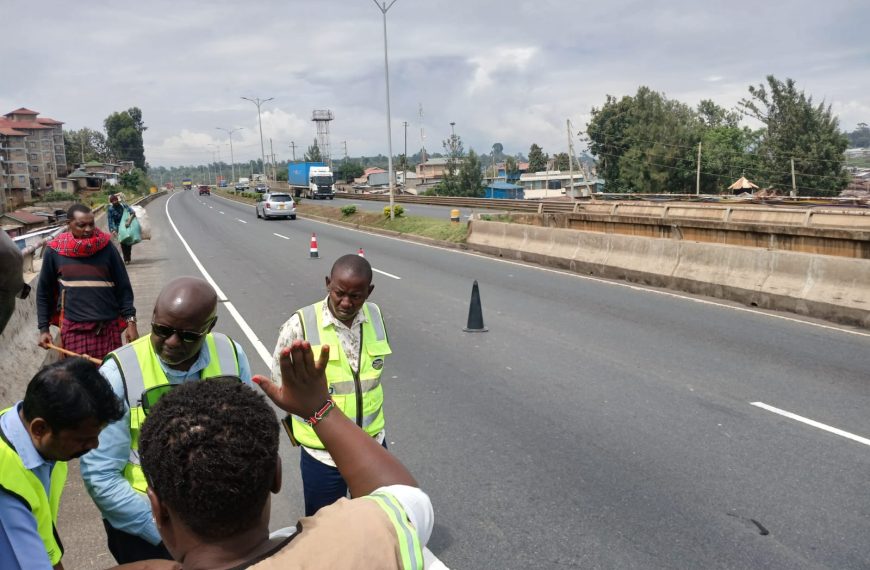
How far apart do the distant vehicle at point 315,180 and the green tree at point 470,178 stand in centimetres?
3065

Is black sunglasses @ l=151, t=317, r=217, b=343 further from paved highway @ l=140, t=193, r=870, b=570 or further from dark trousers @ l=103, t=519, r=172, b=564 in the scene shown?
paved highway @ l=140, t=193, r=870, b=570

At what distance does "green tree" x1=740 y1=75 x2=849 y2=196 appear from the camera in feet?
171

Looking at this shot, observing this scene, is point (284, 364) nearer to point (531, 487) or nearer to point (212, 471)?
point (212, 471)

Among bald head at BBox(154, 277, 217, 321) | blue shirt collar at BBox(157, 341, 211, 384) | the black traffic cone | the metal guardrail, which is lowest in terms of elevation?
the black traffic cone

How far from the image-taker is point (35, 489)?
6.97 ft

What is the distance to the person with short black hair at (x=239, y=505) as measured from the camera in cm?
152

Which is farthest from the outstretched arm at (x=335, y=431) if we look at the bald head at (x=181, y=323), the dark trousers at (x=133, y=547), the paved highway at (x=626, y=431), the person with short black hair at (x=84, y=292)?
the person with short black hair at (x=84, y=292)

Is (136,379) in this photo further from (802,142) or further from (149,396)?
(802,142)

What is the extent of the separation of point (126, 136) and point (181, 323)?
164355mm

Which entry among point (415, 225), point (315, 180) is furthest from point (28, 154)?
point (415, 225)

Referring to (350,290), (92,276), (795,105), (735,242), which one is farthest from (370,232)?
(795,105)

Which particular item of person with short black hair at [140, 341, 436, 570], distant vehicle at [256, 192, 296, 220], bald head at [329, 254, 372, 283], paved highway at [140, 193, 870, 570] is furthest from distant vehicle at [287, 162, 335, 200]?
person with short black hair at [140, 341, 436, 570]

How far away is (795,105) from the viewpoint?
53.8 metres

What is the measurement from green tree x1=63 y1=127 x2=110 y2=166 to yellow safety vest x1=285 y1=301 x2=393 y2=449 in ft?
394
